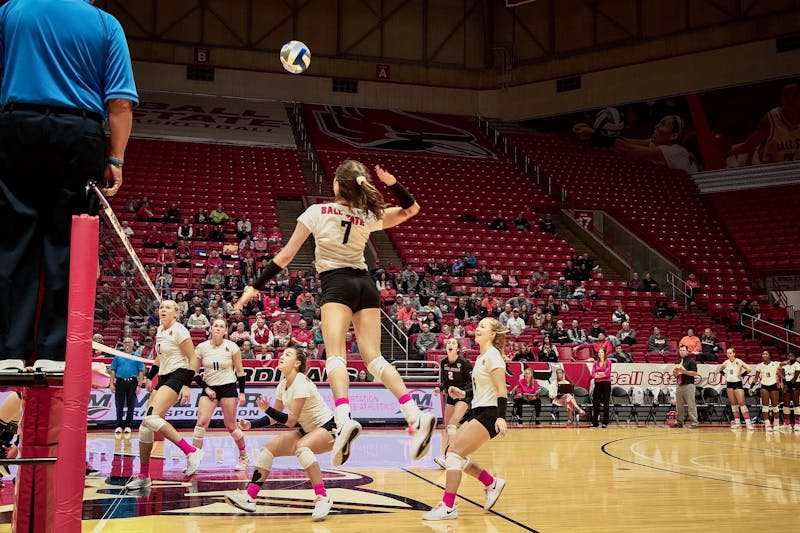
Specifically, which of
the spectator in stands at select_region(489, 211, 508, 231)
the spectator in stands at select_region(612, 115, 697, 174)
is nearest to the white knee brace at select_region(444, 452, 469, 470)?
the spectator in stands at select_region(489, 211, 508, 231)

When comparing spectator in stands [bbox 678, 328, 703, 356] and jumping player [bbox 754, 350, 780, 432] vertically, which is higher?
spectator in stands [bbox 678, 328, 703, 356]

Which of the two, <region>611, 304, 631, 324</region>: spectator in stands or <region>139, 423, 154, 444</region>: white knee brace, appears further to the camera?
<region>611, 304, 631, 324</region>: spectator in stands

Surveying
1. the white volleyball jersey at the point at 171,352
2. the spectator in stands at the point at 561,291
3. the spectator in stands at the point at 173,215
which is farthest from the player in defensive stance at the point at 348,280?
the spectator in stands at the point at 173,215

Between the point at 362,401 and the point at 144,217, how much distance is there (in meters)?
9.92

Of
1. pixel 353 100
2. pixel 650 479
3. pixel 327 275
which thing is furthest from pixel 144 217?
pixel 327 275

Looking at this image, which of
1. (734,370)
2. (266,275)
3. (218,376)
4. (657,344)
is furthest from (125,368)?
(657,344)

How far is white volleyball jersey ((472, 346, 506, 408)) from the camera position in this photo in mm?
7602

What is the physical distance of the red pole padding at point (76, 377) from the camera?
2670 millimetres

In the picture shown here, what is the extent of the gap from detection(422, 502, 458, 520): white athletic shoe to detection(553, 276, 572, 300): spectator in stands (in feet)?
53.6

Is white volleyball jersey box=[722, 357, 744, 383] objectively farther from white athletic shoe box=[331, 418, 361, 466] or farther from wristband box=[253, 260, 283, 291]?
wristband box=[253, 260, 283, 291]

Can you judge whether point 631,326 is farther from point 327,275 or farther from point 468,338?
point 327,275

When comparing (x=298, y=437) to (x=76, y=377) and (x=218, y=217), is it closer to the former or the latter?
(x=76, y=377)

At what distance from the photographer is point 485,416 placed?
765 centimetres

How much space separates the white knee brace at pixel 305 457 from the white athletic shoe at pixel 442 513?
1.14 meters
